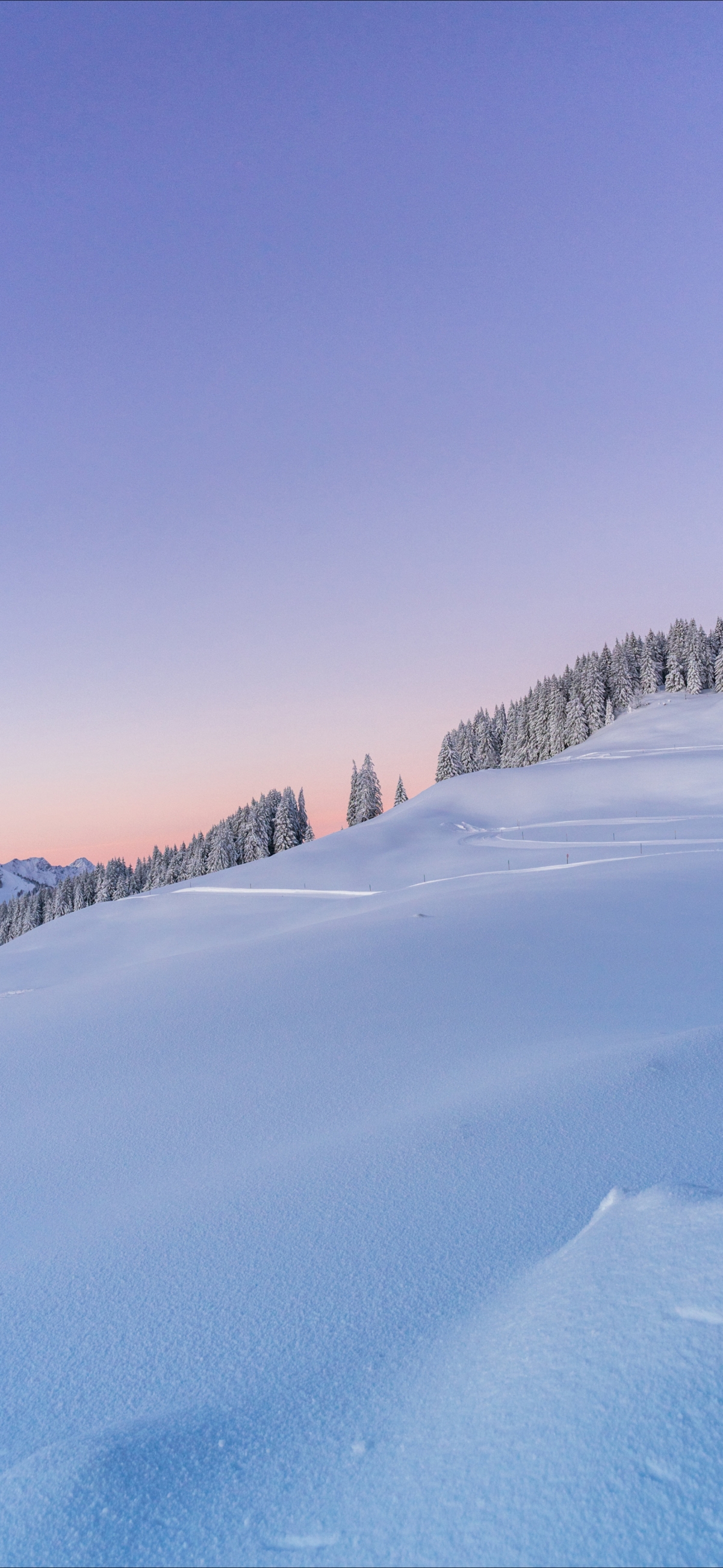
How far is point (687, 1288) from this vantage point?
276 cm

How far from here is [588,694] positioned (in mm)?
79750

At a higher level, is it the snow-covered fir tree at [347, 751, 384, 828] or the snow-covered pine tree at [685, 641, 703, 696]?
the snow-covered pine tree at [685, 641, 703, 696]

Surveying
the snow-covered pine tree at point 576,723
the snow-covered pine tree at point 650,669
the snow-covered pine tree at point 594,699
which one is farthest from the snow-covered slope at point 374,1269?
the snow-covered pine tree at point 650,669

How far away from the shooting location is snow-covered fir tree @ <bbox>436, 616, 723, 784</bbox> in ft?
260

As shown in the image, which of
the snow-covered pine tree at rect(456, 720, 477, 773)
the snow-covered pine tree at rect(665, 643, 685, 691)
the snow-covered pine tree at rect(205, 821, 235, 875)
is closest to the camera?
the snow-covered pine tree at rect(205, 821, 235, 875)

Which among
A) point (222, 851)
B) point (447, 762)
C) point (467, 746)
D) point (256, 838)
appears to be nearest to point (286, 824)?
point (256, 838)

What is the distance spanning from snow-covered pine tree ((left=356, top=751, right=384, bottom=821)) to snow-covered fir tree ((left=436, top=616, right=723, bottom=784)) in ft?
34.7

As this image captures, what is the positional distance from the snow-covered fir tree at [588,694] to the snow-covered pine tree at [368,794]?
10.6 m

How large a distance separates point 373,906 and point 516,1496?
18860 millimetres

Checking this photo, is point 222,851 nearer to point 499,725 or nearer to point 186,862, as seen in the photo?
point 186,862

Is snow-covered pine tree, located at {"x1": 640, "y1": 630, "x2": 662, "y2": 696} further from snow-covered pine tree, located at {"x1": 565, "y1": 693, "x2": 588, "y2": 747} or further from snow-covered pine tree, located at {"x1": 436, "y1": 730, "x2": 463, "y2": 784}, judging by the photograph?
snow-covered pine tree, located at {"x1": 436, "y1": 730, "x2": 463, "y2": 784}

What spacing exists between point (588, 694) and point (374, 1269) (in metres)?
81.0

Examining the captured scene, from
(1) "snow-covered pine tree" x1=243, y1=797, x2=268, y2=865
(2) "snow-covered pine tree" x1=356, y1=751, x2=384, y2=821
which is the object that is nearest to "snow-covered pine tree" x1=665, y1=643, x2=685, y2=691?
(2) "snow-covered pine tree" x1=356, y1=751, x2=384, y2=821

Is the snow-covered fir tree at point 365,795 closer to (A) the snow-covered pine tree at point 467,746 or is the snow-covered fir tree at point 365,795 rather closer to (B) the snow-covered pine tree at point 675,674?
(A) the snow-covered pine tree at point 467,746
